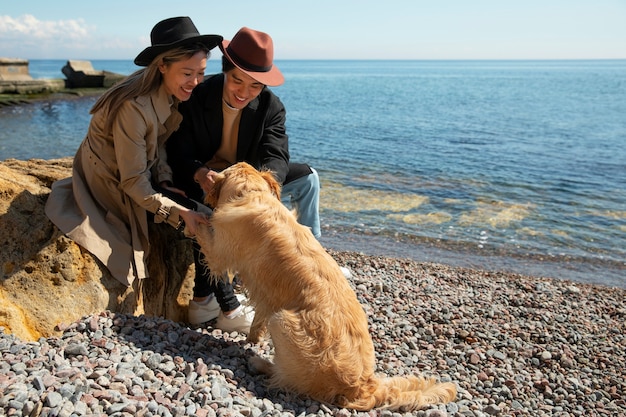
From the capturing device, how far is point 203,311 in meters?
5.36

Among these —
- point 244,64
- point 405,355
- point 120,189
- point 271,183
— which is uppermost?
point 244,64

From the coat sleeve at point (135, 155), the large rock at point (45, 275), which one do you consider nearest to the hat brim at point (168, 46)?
the coat sleeve at point (135, 155)

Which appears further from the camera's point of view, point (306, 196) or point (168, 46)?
point (306, 196)

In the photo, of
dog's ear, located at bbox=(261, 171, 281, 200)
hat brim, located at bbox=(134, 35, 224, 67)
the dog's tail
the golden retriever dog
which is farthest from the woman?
the dog's tail

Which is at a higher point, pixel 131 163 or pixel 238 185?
pixel 131 163

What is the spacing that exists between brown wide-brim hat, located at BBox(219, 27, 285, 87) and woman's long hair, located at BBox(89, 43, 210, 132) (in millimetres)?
302

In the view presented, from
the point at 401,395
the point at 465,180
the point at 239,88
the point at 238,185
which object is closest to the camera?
the point at 401,395

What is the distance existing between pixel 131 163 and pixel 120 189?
0.42 m

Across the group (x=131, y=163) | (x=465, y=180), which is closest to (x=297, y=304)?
(x=131, y=163)

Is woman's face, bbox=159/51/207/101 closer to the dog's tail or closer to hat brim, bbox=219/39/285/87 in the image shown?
hat brim, bbox=219/39/285/87

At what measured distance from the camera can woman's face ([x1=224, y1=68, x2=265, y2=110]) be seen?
4897mm

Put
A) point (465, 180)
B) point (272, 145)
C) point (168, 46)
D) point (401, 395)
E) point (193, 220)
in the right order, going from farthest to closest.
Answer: point (465, 180)
point (272, 145)
point (193, 220)
point (168, 46)
point (401, 395)

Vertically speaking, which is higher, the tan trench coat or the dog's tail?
the tan trench coat

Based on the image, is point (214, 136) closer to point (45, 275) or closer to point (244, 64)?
point (244, 64)
